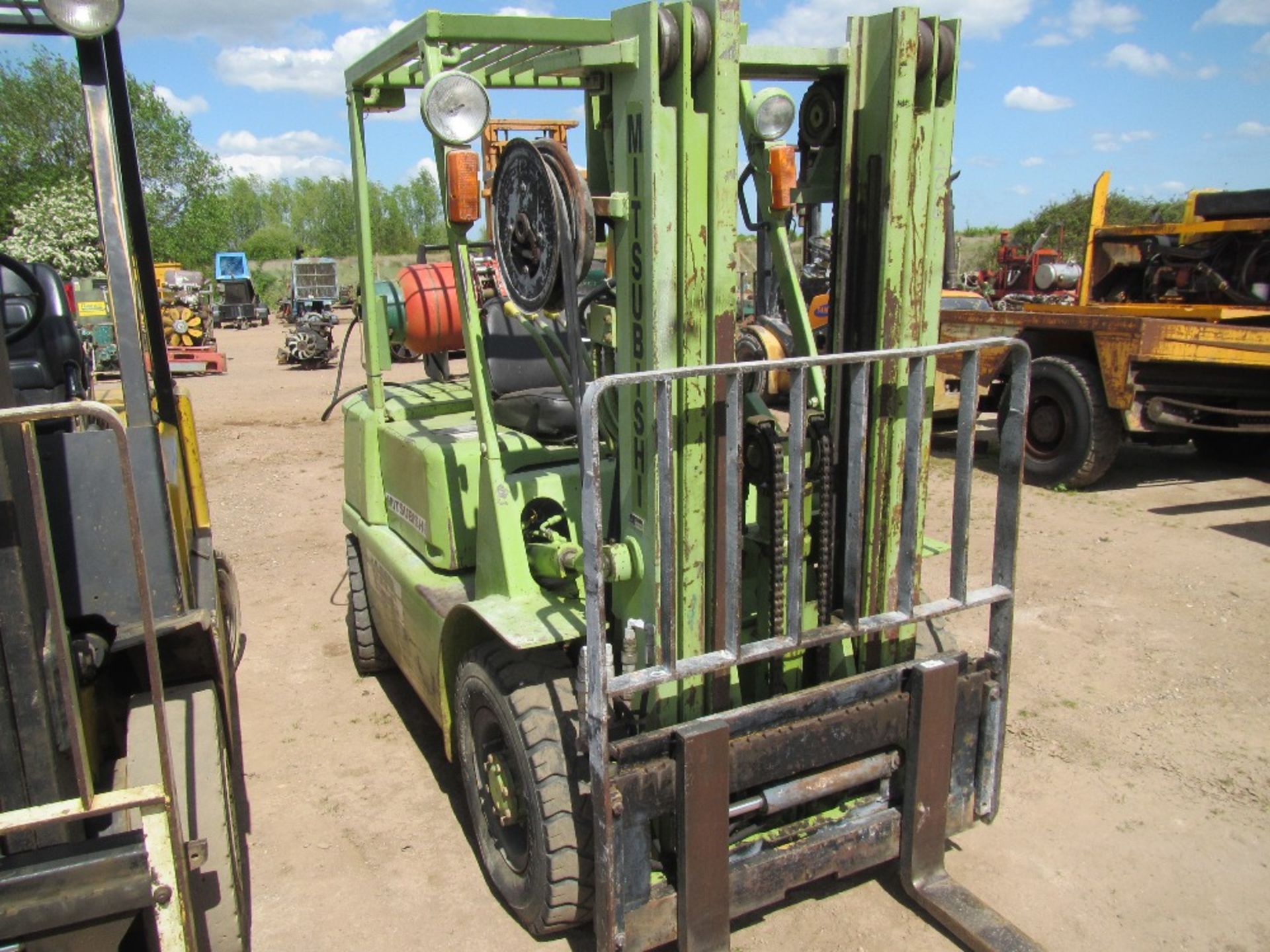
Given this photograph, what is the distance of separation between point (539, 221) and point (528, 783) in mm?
1674

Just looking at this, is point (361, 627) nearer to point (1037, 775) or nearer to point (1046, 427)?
point (1037, 775)

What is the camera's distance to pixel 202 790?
9.25 feet

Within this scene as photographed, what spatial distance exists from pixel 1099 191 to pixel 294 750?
9192 mm

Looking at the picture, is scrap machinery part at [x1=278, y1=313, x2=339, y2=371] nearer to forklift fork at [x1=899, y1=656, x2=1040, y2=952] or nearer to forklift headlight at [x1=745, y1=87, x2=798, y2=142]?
forklift headlight at [x1=745, y1=87, x2=798, y2=142]

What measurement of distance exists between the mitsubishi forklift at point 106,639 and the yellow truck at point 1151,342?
20.4 feet

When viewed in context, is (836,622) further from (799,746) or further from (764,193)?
(764,193)

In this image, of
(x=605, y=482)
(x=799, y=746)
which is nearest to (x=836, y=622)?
(x=799, y=746)

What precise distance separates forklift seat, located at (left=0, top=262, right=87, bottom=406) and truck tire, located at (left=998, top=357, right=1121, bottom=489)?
7349 mm

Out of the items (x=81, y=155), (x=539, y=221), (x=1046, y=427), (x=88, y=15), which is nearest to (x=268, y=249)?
(x=81, y=155)

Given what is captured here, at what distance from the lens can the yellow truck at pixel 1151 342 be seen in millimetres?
A: 8055

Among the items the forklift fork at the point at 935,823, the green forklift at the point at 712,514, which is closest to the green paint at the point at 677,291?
the green forklift at the point at 712,514

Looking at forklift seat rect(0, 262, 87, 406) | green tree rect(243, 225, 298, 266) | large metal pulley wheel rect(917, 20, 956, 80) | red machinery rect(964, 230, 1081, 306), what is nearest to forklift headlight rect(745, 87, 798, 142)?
large metal pulley wheel rect(917, 20, 956, 80)

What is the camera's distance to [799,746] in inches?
107

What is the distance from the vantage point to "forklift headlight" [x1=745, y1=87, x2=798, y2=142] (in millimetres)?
2869
